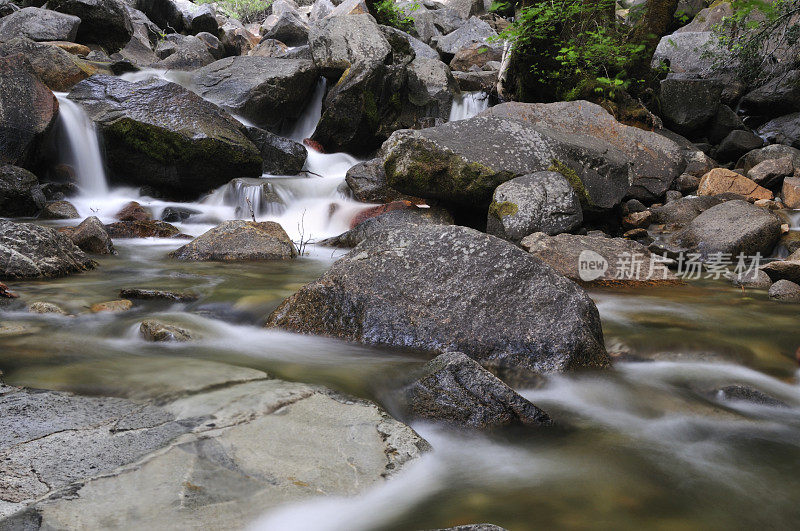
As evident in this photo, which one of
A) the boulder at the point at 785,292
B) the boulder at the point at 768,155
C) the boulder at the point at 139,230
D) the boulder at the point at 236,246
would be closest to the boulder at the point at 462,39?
the boulder at the point at 768,155

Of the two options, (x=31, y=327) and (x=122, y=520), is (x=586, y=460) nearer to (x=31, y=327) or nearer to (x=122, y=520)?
(x=122, y=520)

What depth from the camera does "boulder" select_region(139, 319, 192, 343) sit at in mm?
3375

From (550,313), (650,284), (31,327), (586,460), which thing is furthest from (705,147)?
(31,327)

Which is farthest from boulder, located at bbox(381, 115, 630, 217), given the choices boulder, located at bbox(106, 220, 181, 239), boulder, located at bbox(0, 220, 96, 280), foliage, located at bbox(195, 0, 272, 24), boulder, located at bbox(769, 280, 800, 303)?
foliage, located at bbox(195, 0, 272, 24)

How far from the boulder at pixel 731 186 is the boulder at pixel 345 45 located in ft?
23.4

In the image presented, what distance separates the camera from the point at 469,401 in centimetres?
250

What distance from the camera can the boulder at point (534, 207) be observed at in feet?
21.5

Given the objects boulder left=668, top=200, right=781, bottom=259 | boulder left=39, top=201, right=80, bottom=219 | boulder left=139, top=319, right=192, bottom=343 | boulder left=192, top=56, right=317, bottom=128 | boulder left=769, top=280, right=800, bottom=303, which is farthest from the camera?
boulder left=192, top=56, right=317, bottom=128

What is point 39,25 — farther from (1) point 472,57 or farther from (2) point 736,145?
(2) point 736,145

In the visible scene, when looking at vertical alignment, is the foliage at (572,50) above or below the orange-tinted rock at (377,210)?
above

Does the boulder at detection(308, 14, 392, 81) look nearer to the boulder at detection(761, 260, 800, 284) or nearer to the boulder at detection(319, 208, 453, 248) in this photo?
the boulder at detection(319, 208, 453, 248)

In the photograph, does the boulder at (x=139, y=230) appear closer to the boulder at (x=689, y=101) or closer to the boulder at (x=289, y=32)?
the boulder at (x=689, y=101)

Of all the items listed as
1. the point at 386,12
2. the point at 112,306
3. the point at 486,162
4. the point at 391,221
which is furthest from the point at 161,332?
the point at 386,12

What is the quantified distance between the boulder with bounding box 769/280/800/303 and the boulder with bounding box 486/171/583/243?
7.24ft
